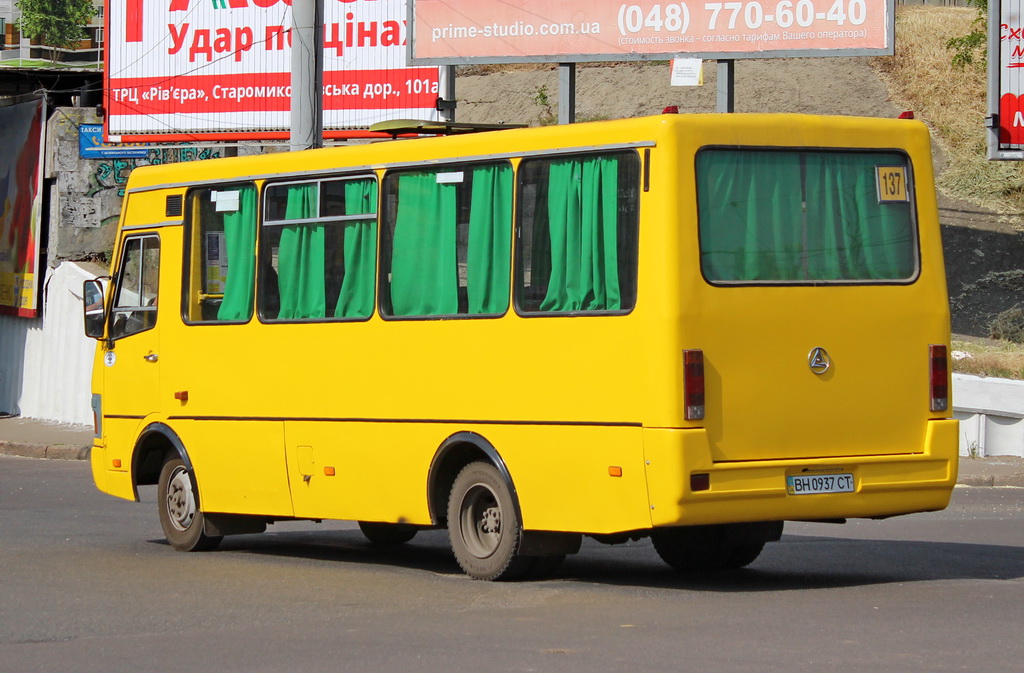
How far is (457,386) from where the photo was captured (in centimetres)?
1073

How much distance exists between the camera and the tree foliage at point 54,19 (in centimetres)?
11169

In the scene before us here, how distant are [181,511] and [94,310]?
6.21ft

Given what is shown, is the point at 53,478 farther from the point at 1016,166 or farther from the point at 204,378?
the point at 1016,166

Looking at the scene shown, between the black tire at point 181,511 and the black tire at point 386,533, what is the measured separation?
3.71 feet

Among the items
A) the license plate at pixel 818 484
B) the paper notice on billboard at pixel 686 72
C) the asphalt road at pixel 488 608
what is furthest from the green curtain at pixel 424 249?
the paper notice on billboard at pixel 686 72

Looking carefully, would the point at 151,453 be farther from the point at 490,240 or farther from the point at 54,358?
the point at 54,358

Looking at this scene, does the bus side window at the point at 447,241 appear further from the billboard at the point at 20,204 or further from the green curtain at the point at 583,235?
the billboard at the point at 20,204

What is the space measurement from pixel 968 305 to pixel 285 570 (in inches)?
714

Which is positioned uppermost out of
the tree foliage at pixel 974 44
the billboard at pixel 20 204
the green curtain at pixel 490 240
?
the tree foliage at pixel 974 44

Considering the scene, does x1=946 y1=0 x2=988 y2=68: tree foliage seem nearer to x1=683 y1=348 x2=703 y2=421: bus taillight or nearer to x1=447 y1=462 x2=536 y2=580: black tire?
x1=447 y1=462 x2=536 y2=580: black tire

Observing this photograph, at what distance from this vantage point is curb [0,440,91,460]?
23578mm

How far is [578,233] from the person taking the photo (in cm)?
1012

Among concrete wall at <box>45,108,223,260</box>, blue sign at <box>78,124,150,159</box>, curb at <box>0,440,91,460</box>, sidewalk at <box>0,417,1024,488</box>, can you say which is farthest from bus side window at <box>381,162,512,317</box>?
blue sign at <box>78,124,150,159</box>

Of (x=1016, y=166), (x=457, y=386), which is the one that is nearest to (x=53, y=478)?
(x=457, y=386)
